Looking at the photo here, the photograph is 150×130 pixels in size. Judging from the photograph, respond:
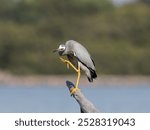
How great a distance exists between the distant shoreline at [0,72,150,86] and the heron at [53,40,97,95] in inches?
1137

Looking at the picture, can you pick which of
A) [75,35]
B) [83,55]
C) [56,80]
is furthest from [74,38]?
[83,55]

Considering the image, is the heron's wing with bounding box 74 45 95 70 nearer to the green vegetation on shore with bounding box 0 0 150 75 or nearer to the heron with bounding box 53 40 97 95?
the heron with bounding box 53 40 97 95

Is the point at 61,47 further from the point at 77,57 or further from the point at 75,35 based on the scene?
the point at 75,35

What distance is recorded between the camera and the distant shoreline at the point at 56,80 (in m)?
38.4

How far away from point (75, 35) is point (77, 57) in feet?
116

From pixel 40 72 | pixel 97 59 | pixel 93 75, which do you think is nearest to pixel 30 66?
pixel 40 72

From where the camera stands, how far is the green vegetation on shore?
133ft

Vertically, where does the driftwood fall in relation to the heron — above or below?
below

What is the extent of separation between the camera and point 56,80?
4047 centimetres

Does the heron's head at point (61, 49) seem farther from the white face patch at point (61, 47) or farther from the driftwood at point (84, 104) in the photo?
the driftwood at point (84, 104)

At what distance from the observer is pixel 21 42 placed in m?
42.1

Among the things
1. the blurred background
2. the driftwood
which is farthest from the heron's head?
the blurred background

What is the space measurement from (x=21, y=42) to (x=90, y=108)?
112ft

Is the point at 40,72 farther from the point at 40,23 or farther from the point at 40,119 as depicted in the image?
the point at 40,119
